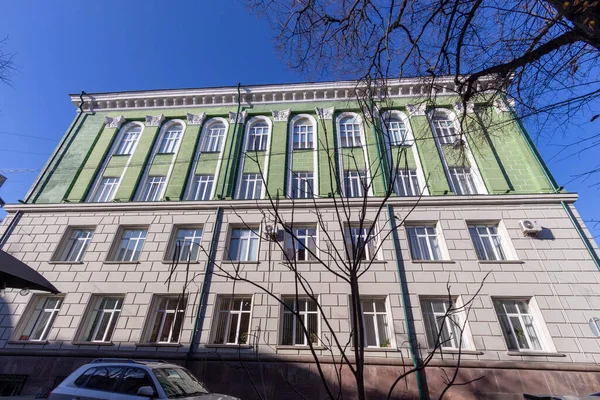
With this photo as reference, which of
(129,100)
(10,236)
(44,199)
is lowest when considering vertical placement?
(10,236)

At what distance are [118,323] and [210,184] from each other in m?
7.55

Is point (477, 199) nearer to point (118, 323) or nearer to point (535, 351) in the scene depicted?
point (535, 351)

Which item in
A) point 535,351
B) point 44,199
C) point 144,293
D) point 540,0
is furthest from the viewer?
point 44,199

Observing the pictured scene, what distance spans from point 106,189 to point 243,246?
28.8ft

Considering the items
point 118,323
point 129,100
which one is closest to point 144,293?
point 118,323

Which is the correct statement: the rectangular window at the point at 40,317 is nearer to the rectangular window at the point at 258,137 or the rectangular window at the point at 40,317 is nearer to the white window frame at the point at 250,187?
the white window frame at the point at 250,187

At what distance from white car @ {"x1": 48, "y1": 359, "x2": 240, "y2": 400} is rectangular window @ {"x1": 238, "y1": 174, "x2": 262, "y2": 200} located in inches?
367

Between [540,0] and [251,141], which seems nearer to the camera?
[540,0]

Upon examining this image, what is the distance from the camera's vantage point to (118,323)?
11.7 m

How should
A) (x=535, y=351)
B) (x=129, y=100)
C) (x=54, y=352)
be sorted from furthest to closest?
(x=129, y=100) → (x=54, y=352) → (x=535, y=351)

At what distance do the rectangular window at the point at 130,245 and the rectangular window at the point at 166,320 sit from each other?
2516 mm

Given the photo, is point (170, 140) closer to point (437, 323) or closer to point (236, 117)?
point (236, 117)

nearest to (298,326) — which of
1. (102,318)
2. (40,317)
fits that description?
(102,318)

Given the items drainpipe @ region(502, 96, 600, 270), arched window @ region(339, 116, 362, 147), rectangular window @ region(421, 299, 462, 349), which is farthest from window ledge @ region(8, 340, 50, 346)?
drainpipe @ region(502, 96, 600, 270)
